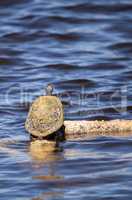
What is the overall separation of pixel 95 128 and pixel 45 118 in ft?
2.22

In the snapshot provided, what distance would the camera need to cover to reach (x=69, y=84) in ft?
39.5

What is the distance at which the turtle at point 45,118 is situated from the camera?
9.07 m

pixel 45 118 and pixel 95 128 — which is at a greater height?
pixel 45 118

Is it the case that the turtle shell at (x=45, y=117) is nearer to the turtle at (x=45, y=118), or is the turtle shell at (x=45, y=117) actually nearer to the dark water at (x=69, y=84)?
the turtle at (x=45, y=118)

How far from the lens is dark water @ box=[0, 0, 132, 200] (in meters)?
8.23

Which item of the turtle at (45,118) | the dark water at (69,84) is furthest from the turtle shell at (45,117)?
the dark water at (69,84)

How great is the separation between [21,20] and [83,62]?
9.28 ft

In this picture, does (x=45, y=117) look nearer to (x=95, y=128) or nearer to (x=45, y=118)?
(x=45, y=118)

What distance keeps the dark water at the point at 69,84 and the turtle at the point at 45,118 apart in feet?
0.79

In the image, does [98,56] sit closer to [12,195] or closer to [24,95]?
[24,95]

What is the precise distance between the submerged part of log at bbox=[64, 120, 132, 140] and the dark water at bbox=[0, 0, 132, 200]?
11 centimetres

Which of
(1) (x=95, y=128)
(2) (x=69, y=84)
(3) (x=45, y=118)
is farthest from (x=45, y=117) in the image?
(2) (x=69, y=84)

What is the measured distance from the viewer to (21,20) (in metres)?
15.6

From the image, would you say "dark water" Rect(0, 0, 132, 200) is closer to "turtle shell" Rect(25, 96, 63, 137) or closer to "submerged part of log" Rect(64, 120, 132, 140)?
"submerged part of log" Rect(64, 120, 132, 140)
